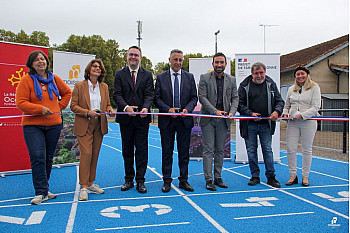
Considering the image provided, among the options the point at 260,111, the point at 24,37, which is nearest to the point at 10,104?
the point at 260,111

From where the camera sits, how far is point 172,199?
4.58m

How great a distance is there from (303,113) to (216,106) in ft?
4.96

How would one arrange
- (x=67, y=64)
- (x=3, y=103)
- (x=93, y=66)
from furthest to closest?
(x=67, y=64) < (x=3, y=103) < (x=93, y=66)

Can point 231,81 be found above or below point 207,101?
above

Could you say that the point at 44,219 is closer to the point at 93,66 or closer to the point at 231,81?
the point at 93,66

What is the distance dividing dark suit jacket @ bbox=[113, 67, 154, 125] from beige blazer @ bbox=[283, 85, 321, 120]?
2.61 m

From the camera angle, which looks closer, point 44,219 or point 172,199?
point 44,219

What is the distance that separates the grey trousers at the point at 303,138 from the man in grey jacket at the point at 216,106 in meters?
1.17

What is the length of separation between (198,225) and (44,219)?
1.89m

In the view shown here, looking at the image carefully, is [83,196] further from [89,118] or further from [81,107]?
[81,107]

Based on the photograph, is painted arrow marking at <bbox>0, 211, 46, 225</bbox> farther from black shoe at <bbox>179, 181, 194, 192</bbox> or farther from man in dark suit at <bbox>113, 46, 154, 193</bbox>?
black shoe at <bbox>179, 181, 194, 192</bbox>

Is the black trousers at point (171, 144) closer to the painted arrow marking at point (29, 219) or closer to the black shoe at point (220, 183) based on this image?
the black shoe at point (220, 183)

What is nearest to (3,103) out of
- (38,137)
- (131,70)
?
(38,137)

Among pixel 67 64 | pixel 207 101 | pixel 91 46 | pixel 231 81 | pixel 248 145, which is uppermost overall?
pixel 91 46
